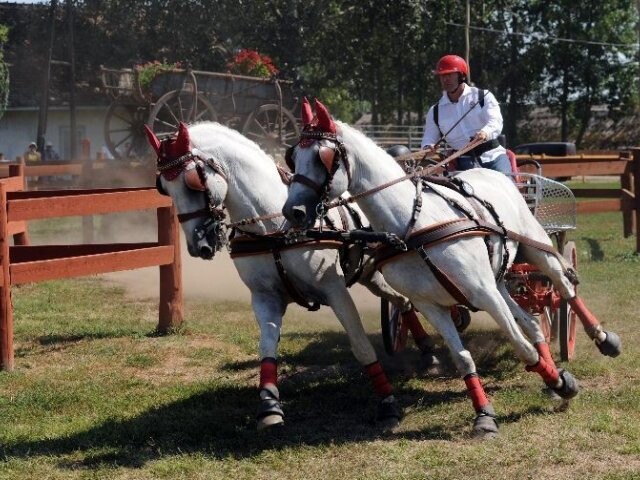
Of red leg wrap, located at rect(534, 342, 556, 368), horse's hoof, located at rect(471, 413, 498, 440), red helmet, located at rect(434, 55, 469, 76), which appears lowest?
horse's hoof, located at rect(471, 413, 498, 440)

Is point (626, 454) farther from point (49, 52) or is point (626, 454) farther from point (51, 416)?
point (49, 52)

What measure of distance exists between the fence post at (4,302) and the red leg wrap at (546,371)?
165 inches

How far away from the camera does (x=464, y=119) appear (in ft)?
27.5

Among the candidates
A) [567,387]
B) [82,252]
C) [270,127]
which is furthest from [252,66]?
[567,387]

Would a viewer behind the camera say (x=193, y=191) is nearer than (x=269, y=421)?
No

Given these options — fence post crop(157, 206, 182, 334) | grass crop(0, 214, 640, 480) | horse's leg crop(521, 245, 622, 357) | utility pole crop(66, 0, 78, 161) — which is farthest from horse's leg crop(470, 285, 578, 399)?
utility pole crop(66, 0, 78, 161)

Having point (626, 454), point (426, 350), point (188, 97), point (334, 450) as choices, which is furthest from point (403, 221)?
point (188, 97)

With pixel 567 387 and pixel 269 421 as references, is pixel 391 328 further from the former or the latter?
pixel 269 421

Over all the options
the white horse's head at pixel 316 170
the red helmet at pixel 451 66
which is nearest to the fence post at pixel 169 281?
the red helmet at pixel 451 66

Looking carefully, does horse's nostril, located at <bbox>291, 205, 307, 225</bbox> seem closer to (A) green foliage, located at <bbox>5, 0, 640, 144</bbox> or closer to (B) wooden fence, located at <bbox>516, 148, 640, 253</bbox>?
(B) wooden fence, located at <bbox>516, 148, 640, 253</bbox>

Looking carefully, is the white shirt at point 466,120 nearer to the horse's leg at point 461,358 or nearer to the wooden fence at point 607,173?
the horse's leg at point 461,358

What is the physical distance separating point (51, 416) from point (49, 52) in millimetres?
34105

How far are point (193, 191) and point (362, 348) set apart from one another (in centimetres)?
155

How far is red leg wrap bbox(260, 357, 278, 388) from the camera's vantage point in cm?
666
